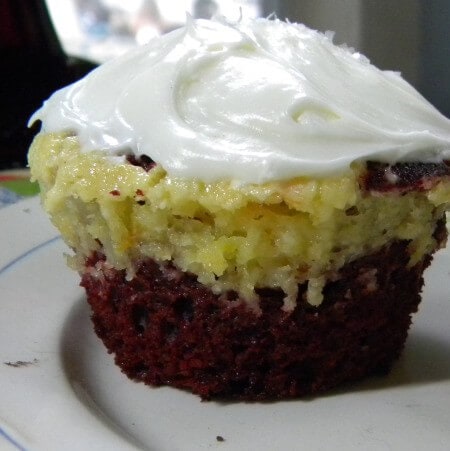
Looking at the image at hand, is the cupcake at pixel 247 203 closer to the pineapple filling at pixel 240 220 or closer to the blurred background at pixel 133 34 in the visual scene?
the pineapple filling at pixel 240 220

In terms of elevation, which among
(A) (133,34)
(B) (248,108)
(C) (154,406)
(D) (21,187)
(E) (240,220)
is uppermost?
(B) (248,108)

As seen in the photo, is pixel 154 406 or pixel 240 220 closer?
pixel 240 220

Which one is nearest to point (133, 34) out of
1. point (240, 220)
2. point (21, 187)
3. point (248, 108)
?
point (21, 187)

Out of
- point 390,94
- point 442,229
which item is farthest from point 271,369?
point 390,94

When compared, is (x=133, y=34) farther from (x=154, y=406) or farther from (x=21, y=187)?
(x=154, y=406)

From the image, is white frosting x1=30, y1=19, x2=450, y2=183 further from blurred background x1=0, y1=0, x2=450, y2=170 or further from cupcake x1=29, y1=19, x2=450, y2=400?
blurred background x1=0, y1=0, x2=450, y2=170

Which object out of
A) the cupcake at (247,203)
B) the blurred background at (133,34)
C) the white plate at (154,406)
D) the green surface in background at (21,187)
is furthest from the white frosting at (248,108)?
the green surface in background at (21,187)

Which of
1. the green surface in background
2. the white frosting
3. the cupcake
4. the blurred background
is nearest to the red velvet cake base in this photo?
the cupcake
